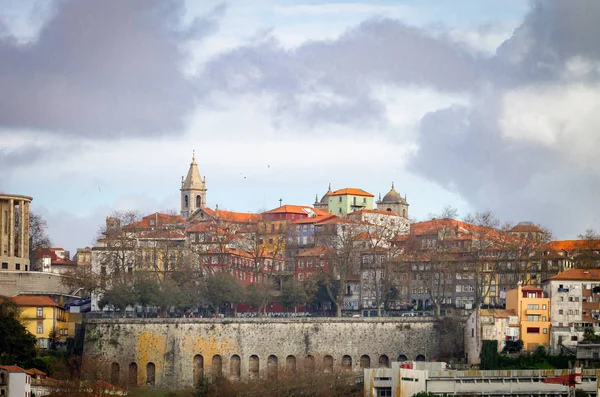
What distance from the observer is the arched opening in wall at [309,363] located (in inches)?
4284

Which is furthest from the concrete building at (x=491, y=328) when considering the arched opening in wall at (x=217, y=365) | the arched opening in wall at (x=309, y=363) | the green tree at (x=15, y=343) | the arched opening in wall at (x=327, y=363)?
the green tree at (x=15, y=343)

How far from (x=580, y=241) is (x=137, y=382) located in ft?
111

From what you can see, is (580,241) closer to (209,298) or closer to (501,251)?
(501,251)

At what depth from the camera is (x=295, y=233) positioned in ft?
457

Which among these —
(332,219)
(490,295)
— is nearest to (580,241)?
(490,295)

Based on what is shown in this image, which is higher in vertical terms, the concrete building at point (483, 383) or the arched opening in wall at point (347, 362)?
the arched opening in wall at point (347, 362)

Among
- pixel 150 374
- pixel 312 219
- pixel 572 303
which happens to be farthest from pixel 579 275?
pixel 312 219

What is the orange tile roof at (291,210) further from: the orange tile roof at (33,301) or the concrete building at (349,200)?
the orange tile roof at (33,301)

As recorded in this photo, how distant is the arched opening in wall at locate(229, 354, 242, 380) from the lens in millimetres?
112938

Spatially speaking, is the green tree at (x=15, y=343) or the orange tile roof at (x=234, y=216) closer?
the green tree at (x=15, y=343)

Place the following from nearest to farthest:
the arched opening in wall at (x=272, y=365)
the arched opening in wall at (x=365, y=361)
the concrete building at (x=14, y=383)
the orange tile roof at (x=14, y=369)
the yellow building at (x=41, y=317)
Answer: the concrete building at (x=14, y=383) → the orange tile roof at (x=14, y=369) → the arched opening in wall at (x=272, y=365) → the arched opening in wall at (x=365, y=361) → the yellow building at (x=41, y=317)

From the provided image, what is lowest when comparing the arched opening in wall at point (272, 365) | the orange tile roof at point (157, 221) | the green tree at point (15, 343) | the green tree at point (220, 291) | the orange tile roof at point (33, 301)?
the arched opening in wall at point (272, 365)

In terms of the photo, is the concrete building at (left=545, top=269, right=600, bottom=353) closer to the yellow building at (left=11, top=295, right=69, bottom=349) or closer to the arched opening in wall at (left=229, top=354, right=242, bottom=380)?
the arched opening in wall at (left=229, top=354, right=242, bottom=380)

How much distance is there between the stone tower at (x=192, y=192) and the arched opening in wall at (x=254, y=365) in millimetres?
46133
